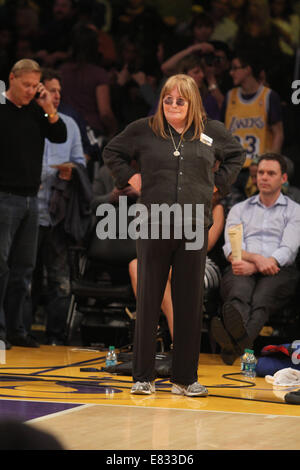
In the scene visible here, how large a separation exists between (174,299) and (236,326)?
1.34 metres

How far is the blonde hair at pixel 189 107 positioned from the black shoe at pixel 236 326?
5.25 ft

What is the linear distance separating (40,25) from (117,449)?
7.60m

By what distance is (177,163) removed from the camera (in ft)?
13.6

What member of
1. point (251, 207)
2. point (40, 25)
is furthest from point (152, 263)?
point (40, 25)

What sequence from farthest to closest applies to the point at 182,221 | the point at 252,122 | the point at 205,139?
the point at 252,122 → the point at 205,139 → the point at 182,221

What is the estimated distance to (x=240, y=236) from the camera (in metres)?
5.97

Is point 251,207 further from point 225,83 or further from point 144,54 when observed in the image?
point 144,54

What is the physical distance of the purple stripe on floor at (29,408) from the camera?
3.50 metres

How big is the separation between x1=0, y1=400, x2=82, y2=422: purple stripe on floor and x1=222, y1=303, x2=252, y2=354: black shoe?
6.12 ft

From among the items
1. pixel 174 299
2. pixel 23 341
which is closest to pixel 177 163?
pixel 174 299

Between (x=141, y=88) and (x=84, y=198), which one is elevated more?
(x=141, y=88)

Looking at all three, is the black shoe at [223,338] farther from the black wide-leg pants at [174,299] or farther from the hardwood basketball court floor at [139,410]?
the black wide-leg pants at [174,299]

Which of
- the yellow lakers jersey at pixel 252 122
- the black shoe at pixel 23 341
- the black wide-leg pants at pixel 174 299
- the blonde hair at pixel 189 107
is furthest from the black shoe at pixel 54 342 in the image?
the blonde hair at pixel 189 107

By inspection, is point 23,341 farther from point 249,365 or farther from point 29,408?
point 29,408
